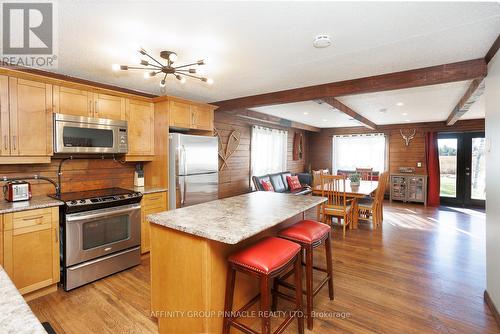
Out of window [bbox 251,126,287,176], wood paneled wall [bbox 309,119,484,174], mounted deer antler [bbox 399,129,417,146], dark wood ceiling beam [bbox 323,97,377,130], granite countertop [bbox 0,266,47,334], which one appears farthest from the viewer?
mounted deer antler [bbox 399,129,417,146]

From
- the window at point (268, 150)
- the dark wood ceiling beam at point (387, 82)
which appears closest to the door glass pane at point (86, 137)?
the dark wood ceiling beam at point (387, 82)

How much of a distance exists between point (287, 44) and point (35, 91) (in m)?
2.57

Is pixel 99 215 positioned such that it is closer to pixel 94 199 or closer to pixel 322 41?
pixel 94 199

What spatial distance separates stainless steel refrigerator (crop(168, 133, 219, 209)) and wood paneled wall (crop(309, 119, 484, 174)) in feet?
19.0

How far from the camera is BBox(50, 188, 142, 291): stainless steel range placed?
2506mm

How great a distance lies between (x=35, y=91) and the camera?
2.53 m

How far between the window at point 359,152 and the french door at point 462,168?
1.49m

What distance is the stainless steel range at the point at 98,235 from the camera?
8.22ft

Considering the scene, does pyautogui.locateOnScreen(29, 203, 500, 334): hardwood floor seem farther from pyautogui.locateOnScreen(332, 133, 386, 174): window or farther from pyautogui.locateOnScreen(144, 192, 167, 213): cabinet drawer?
pyautogui.locateOnScreen(332, 133, 386, 174): window

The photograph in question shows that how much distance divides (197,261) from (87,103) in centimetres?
246

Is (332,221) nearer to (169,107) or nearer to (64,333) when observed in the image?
(169,107)

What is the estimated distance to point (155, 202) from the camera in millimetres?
3367

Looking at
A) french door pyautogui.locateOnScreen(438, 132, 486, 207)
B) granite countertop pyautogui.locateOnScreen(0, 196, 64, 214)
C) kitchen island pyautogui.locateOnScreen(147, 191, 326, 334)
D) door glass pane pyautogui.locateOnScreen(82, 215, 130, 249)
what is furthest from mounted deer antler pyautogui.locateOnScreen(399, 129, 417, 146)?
granite countertop pyautogui.locateOnScreen(0, 196, 64, 214)

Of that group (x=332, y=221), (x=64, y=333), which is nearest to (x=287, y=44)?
(x=64, y=333)
